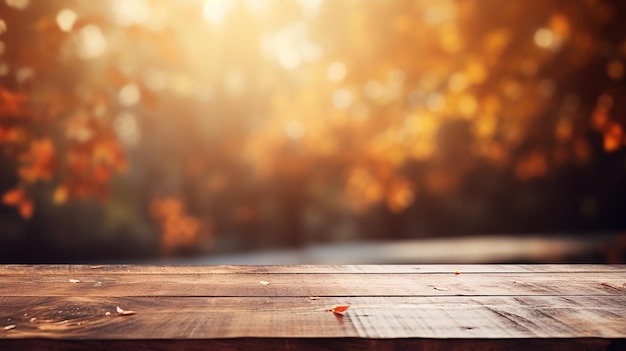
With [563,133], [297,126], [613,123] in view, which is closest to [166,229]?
[297,126]

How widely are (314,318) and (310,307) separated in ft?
0.43

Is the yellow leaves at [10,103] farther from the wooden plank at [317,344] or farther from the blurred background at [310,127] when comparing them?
the wooden plank at [317,344]

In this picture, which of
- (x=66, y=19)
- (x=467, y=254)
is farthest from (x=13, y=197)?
(x=467, y=254)

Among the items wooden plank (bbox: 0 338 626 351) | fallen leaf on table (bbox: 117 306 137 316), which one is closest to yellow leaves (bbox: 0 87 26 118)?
fallen leaf on table (bbox: 117 306 137 316)

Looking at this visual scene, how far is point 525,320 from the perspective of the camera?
60.2 inches

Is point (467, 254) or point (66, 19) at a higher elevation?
point (66, 19)

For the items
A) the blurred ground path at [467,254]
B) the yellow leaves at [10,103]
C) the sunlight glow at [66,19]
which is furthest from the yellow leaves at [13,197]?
the blurred ground path at [467,254]

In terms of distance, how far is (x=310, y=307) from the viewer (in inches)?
64.9

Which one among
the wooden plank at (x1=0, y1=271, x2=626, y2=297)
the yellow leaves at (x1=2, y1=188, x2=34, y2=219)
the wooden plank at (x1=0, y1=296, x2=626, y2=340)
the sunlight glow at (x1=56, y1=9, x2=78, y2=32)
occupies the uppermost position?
the sunlight glow at (x1=56, y1=9, x2=78, y2=32)

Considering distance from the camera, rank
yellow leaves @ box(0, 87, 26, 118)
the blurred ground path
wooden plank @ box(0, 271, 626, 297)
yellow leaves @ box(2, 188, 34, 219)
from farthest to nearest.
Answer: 1. the blurred ground path
2. yellow leaves @ box(2, 188, 34, 219)
3. yellow leaves @ box(0, 87, 26, 118)
4. wooden plank @ box(0, 271, 626, 297)

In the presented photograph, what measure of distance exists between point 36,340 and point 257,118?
1968 centimetres

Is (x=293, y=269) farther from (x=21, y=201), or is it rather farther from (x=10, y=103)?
(x=21, y=201)

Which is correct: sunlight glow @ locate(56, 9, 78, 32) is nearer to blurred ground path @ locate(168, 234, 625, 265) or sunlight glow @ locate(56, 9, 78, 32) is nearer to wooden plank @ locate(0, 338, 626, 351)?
wooden plank @ locate(0, 338, 626, 351)

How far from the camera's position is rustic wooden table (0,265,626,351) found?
4.41ft
